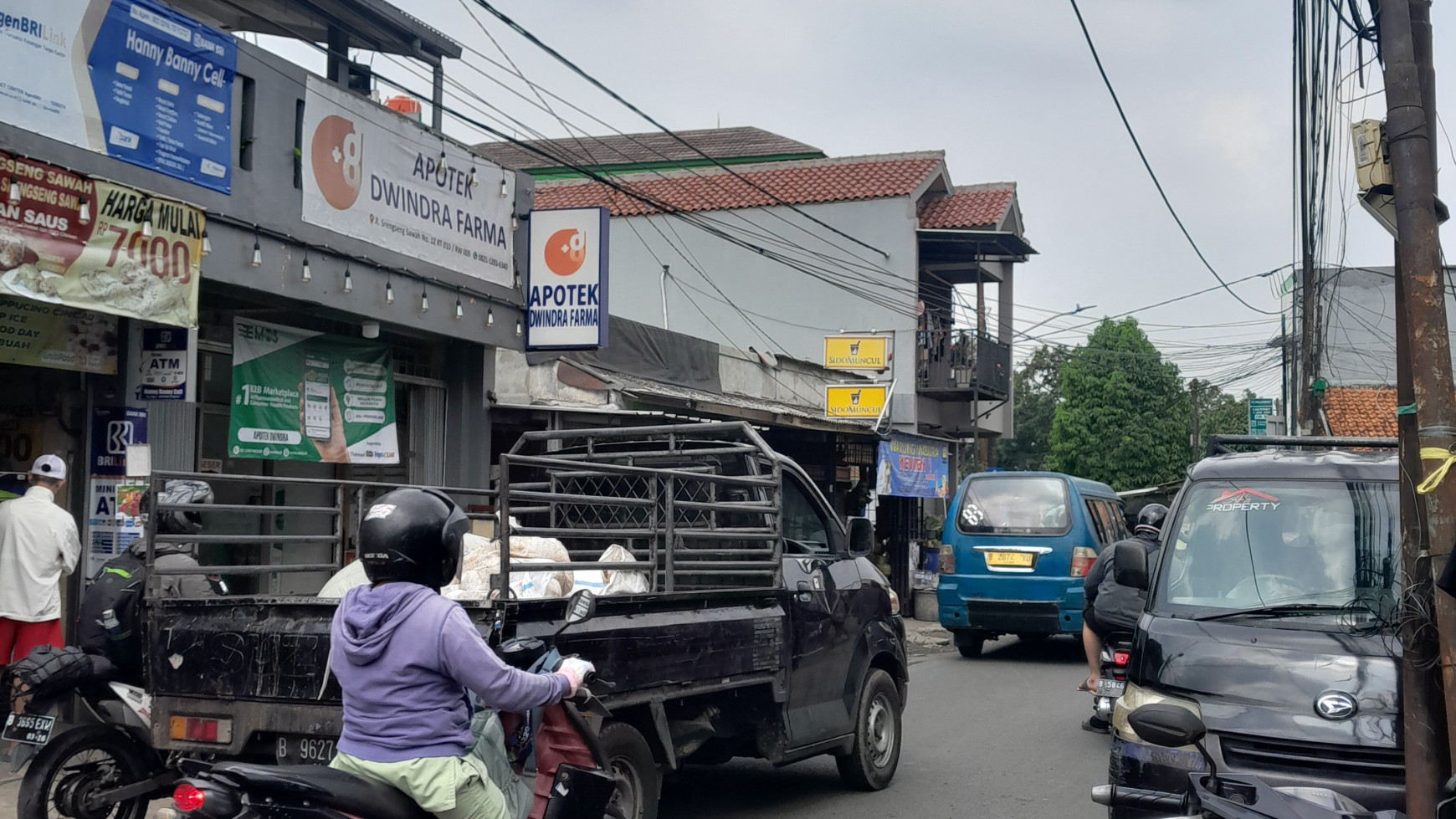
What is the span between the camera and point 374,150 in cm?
1124

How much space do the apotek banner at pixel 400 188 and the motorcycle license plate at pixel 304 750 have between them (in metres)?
6.33

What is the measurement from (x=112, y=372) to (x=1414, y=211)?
26.8 feet

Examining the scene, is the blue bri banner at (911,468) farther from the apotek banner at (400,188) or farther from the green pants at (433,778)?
the green pants at (433,778)

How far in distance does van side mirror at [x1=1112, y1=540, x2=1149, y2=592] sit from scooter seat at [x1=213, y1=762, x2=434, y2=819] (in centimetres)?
363

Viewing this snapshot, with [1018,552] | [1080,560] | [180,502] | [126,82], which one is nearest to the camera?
[180,502]

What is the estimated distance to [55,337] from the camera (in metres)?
8.62

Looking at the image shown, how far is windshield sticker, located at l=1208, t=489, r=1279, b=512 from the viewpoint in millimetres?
5953

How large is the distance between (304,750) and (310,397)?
21.9 ft

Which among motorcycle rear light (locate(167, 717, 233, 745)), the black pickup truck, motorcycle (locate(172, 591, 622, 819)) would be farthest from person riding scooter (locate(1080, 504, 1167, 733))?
motorcycle rear light (locate(167, 717, 233, 745))

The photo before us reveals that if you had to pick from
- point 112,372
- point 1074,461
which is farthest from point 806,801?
point 1074,461

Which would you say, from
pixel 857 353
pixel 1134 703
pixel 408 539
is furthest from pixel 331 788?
pixel 857 353

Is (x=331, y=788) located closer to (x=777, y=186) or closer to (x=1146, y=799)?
(x=1146, y=799)

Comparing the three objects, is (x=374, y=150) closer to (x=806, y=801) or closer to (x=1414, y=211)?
(x=806, y=801)

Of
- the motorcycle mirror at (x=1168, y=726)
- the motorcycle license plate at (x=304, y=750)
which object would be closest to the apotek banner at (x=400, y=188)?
the motorcycle license plate at (x=304, y=750)
